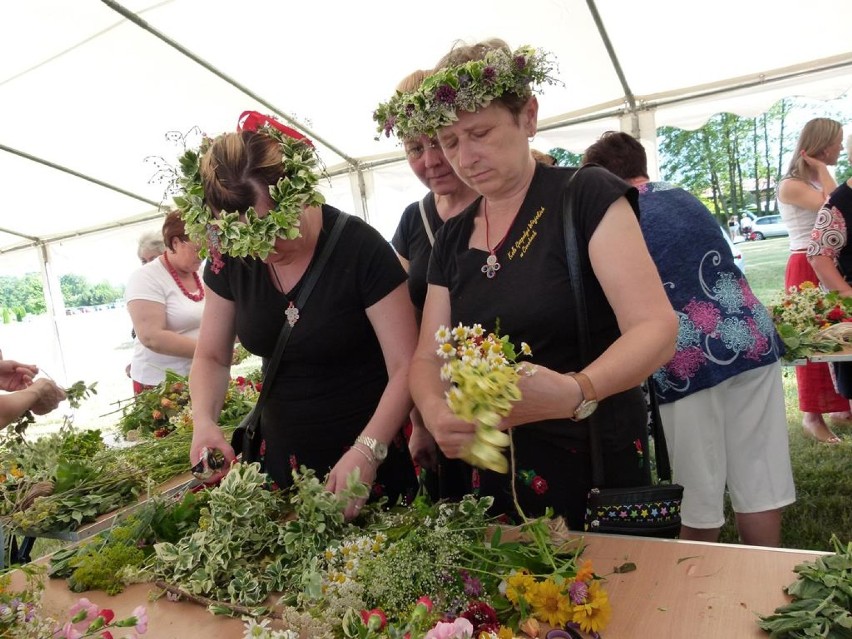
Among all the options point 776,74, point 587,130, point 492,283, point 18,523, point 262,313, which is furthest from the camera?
point 587,130

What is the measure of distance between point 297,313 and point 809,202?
396 cm

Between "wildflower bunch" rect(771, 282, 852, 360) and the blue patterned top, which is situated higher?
the blue patterned top

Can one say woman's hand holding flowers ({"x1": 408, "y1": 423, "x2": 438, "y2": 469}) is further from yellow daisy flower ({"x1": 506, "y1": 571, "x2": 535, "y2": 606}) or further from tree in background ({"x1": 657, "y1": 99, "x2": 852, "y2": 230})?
tree in background ({"x1": 657, "y1": 99, "x2": 852, "y2": 230})

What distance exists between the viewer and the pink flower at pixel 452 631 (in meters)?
1.03

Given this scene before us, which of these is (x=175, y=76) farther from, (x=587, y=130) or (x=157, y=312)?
(x=587, y=130)

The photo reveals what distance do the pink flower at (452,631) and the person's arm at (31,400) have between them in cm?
191

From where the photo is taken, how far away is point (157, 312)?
3.86 m

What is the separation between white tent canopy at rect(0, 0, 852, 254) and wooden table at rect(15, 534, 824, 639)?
135 inches

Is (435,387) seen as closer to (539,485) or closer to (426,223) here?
(539,485)

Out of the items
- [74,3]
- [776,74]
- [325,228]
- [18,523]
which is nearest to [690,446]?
[325,228]

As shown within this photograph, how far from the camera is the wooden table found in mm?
1174

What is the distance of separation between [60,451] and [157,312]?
49.0 inches

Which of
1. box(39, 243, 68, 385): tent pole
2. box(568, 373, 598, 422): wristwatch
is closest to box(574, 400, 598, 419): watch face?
box(568, 373, 598, 422): wristwatch

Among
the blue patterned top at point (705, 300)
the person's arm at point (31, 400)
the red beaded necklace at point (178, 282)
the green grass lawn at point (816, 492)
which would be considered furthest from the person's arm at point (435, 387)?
the green grass lawn at point (816, 492)
